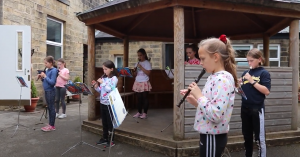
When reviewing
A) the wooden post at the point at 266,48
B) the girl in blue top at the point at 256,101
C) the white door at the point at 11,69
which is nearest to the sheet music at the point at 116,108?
the girl in blue top at the point at 256,101

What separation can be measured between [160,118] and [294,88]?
10.3ft

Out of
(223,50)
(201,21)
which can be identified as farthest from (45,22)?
(223,50)

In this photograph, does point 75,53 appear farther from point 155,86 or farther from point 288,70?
point 288,70

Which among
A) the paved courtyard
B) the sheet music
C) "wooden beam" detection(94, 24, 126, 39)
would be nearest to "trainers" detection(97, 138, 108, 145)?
the paved courtyard

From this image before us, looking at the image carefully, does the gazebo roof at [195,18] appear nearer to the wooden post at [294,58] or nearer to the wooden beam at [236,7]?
the wooden beam at [236,7]

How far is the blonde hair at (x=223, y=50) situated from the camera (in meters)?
2.03

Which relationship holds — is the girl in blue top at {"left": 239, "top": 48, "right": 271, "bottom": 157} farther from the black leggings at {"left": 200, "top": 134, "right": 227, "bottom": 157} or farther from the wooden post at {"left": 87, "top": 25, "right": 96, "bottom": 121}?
the wooden post at {"left": 87, "top": 25, "right": 96, "bottom": 121}

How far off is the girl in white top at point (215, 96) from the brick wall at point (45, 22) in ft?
26.0

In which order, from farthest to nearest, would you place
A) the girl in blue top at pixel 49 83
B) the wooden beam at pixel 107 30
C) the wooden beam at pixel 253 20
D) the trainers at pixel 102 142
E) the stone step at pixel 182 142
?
the wooden beam at pixel 253 20
the wooden beam at pixel 107 30
the girl in blue top at pixel 49 83
the trainers at pixel 102 142
the stone step at pixel 182 142

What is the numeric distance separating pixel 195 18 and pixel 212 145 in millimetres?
5637

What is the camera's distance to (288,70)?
16.3ft

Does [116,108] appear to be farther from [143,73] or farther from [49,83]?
[143,73]

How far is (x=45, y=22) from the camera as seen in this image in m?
9.79

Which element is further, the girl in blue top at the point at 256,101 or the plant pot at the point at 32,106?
the plant pot at the point at 32,106
